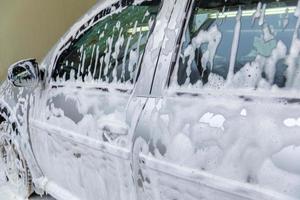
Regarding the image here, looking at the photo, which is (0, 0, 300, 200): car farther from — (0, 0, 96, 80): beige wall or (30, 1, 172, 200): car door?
(0, 0, 96, 80): beige wall

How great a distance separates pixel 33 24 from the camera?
290 inches

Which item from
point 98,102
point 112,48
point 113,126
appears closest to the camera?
Result: point 113,126

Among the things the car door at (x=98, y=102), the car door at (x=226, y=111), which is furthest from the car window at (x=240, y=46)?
the car door at (x=98, y=102)

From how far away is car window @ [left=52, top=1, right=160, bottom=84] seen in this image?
226 centimetres

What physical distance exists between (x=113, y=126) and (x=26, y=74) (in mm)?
1190

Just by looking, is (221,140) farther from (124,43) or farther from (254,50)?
(124,43)

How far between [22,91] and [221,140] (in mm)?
2160

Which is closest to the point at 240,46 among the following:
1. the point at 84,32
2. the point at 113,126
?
the point at 113,126

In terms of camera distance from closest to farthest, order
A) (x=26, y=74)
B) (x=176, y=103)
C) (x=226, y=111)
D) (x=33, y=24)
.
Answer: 1. (x=226, y=111)
2. (x=176, y=103)
3. (x=26, y=74)
4. (x=33, y=24)

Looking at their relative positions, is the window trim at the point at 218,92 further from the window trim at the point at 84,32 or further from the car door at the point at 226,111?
the window trim at the point at 84,32

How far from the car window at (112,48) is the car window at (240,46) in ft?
1.03

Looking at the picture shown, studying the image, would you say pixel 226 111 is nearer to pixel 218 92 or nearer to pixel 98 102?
pixel 218 92

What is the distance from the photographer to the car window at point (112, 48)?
226 centimetres

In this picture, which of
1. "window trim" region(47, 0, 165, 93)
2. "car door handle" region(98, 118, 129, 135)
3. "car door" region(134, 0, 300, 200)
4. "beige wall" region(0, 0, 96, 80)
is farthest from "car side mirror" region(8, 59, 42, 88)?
"beige wall" region(0, 0, 96, 80)
